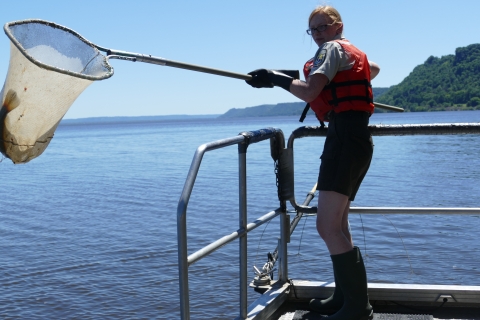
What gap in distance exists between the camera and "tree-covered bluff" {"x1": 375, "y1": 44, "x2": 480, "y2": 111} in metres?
99.8

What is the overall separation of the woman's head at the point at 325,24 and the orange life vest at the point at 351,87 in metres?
0.09

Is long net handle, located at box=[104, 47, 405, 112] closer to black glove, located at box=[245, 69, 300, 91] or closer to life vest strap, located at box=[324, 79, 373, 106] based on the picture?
black glove, located at box=[245, 69, 300, 91]

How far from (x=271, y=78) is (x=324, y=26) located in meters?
0.38

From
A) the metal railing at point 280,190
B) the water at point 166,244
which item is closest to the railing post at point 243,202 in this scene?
the metal railing at point 280,190

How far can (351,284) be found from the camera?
9.86ft

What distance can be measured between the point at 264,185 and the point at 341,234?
1241cm

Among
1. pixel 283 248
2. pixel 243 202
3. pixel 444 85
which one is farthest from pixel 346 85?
pixel 444 85

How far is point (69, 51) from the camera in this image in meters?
2.71

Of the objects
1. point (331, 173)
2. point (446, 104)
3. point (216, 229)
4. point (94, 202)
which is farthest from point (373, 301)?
point (446, 104)

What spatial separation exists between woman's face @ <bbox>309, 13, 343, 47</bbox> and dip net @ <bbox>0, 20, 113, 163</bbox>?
3.33ft

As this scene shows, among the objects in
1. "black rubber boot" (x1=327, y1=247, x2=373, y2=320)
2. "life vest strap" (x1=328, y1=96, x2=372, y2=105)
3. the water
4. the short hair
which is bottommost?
the water

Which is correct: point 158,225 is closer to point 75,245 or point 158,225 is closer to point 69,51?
point 75,245

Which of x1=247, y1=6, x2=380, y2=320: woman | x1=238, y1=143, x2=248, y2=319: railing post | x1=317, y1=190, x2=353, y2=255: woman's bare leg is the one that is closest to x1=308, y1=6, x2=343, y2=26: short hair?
x1=247, y1=6, x2=380, y2=320: woman

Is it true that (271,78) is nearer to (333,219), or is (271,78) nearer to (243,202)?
(243,202)
